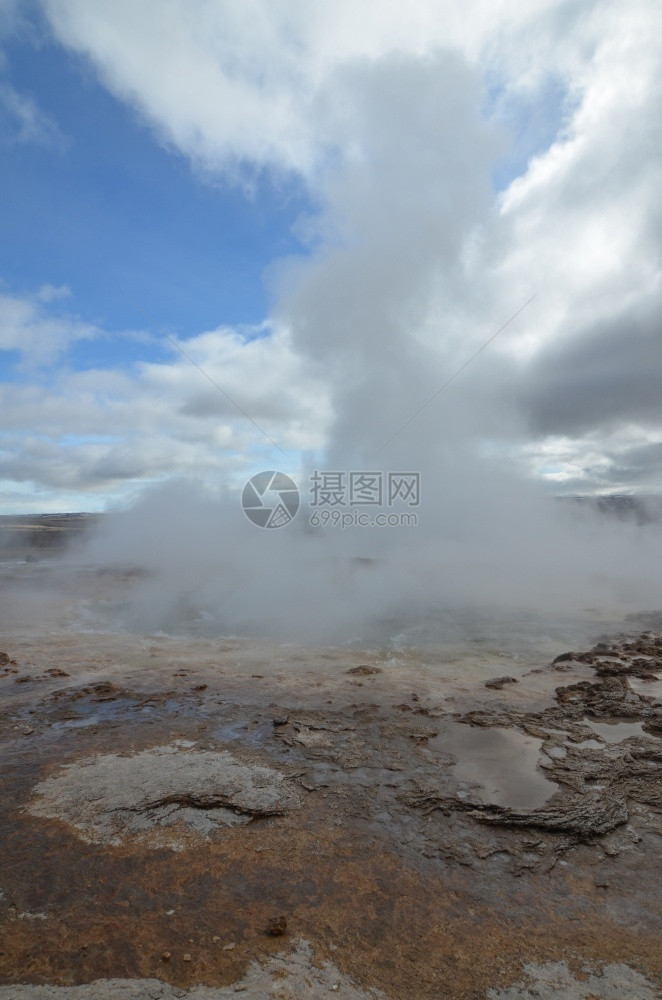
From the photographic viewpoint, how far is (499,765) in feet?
13.8

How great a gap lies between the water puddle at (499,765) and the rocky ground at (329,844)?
0.02 meters

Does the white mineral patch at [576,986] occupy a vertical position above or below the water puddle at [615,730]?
below

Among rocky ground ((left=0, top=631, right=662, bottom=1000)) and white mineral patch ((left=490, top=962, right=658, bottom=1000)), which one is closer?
white mineral patch ((left=490, top=962, right=658, bottom=1000))

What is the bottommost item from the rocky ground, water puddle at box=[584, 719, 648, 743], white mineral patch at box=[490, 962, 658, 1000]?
white mineral patch at box=[490, 962, 658, 1000]

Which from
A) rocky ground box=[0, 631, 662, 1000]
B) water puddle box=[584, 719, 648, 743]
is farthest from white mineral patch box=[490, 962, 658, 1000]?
water puddle box=[584, 719, 648, 743]

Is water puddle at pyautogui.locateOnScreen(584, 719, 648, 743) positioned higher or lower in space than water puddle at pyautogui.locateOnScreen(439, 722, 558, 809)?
higher

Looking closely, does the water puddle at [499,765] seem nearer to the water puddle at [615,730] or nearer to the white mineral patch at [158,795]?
the water puddle at [615,730]

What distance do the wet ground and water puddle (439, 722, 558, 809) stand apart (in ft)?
0.08

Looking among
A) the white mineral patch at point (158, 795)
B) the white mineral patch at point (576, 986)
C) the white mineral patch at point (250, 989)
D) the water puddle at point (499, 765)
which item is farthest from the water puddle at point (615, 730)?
the white mineral patch at point (250, 989)

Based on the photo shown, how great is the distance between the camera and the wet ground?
7.65 feet

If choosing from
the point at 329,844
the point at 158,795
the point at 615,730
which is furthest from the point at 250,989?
the point at 615,730

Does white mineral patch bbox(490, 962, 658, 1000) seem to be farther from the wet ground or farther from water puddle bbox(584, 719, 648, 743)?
water puddle bbox(584, 719, 648, 743)

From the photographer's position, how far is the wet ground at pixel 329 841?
2.33 metres

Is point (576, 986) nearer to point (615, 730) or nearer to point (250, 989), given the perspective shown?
point (250, 989)
